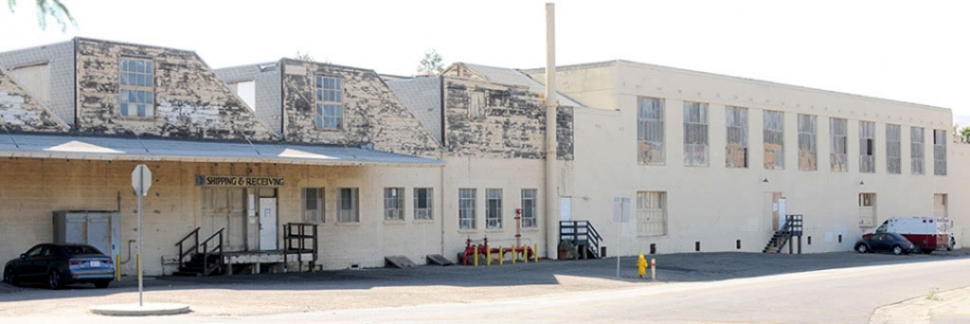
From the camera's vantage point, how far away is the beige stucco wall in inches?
1805

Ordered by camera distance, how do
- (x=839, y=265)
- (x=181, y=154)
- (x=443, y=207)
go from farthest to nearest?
1. (x=839, y=265)
2. (x=443, y=207)
3. (x=181, y=154)

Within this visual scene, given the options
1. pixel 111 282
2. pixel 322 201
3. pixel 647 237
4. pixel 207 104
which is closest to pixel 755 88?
pixel 647 237

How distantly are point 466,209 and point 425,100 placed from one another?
3.78 meters

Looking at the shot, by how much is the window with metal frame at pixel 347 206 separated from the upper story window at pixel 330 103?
199 centimetres

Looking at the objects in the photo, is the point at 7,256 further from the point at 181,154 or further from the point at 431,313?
the point at 431,313

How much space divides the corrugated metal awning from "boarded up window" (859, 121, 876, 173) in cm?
3317

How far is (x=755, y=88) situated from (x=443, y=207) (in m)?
20.0

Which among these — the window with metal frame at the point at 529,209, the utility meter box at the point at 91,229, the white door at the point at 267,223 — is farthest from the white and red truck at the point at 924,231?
the utility meter box at the point at 91,229

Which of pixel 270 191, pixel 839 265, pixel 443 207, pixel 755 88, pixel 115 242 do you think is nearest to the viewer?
pixel 115 242

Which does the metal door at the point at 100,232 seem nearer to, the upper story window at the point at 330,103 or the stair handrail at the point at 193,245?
the stair handrail at the point at 193,245

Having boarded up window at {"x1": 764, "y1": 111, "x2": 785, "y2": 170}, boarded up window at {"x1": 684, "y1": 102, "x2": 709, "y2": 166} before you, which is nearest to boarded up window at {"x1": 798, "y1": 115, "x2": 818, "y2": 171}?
boarded up window at {"x1": 764, "y1": 111, "x2": 785, "y2": 170}

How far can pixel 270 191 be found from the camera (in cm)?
3469

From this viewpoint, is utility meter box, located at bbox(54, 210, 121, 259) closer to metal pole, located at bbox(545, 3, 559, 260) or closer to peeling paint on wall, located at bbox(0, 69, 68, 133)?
peeling paint on wall, located at bbox(0, 69, 68, 133)

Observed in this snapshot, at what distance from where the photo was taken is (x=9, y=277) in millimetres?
28422
